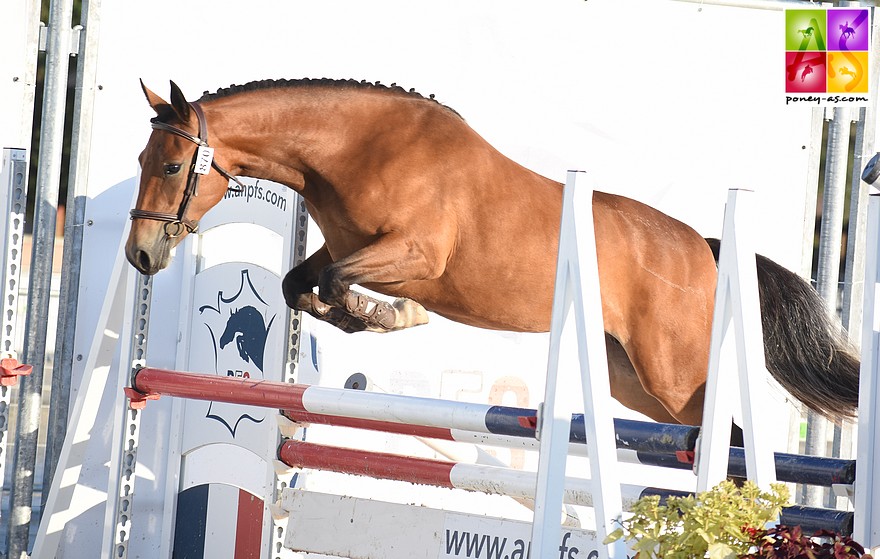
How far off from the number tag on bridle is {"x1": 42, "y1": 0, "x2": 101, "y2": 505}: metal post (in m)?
1.26

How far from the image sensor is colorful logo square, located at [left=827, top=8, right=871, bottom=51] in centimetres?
429

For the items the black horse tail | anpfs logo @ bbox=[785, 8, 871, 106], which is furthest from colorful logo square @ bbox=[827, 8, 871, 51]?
the black horse tail

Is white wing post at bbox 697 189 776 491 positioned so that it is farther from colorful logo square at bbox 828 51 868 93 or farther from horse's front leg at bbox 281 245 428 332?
colorful logo square at bbox 828 51 868 93

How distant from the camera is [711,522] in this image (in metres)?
1.63

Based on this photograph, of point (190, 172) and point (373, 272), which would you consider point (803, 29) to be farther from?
point (190, 172)

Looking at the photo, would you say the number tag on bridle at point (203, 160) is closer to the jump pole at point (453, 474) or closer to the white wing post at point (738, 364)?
the jump pole at point (453, 474)

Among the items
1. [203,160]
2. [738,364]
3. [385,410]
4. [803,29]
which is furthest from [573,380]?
[803,29]

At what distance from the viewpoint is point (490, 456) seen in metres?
4.18

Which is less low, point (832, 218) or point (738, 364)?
point (832, 218)

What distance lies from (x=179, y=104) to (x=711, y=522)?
76.8 inches

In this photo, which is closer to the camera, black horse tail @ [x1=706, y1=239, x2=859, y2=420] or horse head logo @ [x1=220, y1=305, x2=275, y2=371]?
black horse tail @ [x1=706, y1=239, x2=859, y2=420]

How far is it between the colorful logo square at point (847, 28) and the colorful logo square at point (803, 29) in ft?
0.18

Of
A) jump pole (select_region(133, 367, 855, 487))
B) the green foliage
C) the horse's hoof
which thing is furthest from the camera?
the horse's hoof

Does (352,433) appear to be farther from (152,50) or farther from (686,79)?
(686,79)
